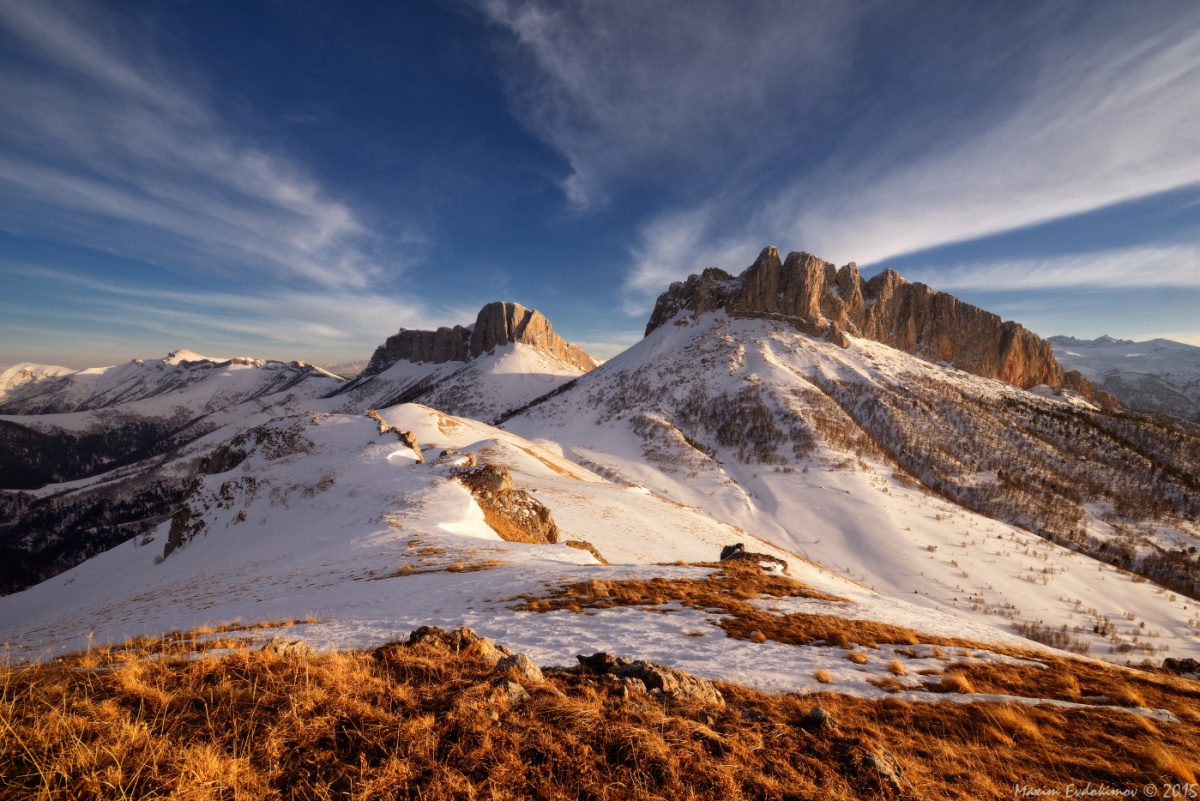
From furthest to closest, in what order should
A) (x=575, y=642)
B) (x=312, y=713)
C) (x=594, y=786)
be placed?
(x=575, y=642) < (x=312, y=713) < (x=594, y=786)

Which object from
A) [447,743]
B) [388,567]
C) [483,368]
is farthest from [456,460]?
[483,368]

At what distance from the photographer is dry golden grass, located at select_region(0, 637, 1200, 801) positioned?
3.05 m

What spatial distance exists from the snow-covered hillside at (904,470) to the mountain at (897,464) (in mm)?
238

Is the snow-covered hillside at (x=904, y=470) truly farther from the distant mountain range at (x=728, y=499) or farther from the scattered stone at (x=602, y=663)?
the scattered stone at (x=602, y=663)

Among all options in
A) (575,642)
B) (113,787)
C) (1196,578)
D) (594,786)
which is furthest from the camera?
(1196,578)

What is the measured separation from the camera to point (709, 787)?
12.1 feet

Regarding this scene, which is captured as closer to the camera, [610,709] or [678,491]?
[610,709]

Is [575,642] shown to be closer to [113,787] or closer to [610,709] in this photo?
[610,709]

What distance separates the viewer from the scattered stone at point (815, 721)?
496 cm

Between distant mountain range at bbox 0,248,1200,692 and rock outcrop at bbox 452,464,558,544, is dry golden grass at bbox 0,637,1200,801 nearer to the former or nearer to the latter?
distant mountain range at bbox 0,248,1200,692

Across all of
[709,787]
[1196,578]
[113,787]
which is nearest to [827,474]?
[1196,578]

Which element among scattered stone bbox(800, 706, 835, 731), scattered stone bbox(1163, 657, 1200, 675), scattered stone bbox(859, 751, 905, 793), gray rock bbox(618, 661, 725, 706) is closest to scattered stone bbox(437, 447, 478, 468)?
gray rock bbox(618, 661, 725, 706)

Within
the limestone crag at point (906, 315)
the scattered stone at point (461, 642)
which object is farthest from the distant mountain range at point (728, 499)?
the scattered stone at point (461, 642)

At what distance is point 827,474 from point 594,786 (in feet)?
176
